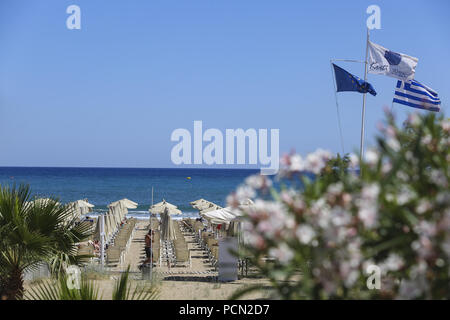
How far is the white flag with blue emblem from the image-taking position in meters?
12.4

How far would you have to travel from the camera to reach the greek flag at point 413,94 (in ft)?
41.5

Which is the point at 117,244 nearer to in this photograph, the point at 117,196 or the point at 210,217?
the point at 210,217

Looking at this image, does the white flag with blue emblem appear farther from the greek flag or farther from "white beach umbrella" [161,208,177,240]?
"white beach umbrella" [161,208,177,240]

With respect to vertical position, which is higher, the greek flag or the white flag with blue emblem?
the white flag with blue emblem

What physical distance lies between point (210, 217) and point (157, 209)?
754 cm

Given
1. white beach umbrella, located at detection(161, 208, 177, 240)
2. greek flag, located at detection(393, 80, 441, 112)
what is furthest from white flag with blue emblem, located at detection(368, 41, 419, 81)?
white beach umbrella, located at detection(161, 208, 177, 240)

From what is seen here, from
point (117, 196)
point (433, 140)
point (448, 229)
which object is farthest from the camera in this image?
point (117, 196)

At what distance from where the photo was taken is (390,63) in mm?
12578

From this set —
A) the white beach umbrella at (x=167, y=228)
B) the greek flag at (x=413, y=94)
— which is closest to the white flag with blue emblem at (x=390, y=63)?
the greek flag at (x=413, y=94)

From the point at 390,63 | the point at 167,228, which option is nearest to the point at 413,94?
the point at 390,63

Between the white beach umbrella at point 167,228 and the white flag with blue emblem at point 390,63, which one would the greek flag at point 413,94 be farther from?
the white beach umbrella at point 167,228

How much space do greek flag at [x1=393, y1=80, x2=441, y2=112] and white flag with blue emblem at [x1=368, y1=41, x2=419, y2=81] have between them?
304 millimetres
